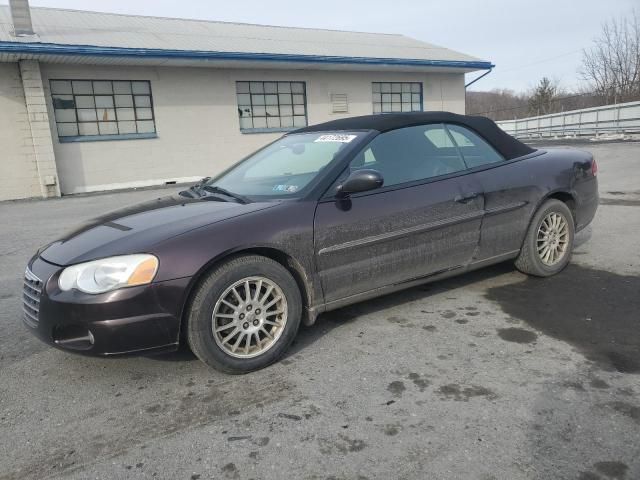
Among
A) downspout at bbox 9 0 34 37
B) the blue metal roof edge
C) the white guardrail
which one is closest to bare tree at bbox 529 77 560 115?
the white guardrail

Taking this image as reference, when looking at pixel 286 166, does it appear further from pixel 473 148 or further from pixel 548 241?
pixel 548 241

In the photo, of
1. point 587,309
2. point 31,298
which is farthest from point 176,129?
point 587,309

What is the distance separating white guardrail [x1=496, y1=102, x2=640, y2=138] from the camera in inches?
1059

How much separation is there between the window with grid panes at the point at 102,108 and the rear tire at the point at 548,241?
42.4 ft

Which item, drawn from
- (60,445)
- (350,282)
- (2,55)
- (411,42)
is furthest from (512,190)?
(411,42)

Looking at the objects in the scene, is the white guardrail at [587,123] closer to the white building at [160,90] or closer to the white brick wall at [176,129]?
the white building at [160,90]

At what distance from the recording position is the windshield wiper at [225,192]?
3.58m

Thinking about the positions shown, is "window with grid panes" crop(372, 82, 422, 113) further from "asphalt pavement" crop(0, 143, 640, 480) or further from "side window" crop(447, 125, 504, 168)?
"asphalt pavement" crop(0, 143, 640, 480)

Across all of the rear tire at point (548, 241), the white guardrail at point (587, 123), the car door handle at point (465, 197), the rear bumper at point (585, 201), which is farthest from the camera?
the white guardrail at point (587, 123)

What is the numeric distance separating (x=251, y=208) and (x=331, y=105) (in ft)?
50.2

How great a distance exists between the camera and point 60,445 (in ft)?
8.13

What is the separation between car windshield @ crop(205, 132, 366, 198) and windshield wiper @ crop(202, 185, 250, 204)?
0.09 ft

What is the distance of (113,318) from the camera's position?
2.77m

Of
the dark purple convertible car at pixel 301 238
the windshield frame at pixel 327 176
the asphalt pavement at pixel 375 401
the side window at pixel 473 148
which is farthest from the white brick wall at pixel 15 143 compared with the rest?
the side window at pixel 473 148
